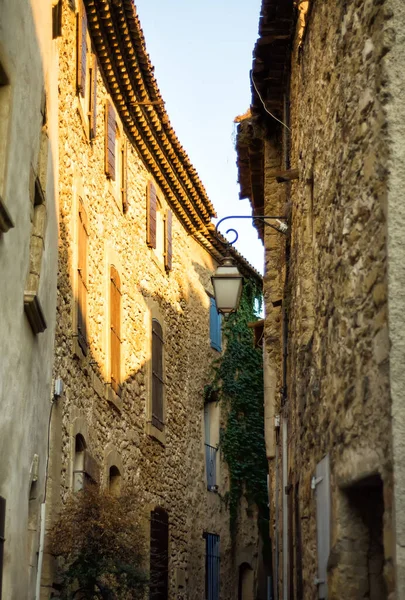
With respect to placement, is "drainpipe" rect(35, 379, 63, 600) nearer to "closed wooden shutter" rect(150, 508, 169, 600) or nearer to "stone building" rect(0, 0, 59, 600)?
"stone building" rect(0, 0, 59, 600)

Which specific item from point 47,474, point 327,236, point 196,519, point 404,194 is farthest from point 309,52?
point 196,519

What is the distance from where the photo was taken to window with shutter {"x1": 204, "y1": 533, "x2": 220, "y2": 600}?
2058cm

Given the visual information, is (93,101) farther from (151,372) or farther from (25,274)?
(25,274)

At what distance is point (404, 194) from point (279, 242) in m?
9.10

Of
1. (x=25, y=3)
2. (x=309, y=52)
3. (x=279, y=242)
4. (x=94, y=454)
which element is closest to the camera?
(x=25, y=3)

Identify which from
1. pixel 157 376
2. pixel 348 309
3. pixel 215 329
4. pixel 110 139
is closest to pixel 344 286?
pixel 348 309

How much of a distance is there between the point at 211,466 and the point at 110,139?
8148mm

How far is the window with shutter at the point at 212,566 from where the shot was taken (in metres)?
20.6

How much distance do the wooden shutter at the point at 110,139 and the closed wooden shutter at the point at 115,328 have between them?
141 cm

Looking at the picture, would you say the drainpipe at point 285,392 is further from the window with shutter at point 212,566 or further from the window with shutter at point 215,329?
the window with shutter at point 215,329

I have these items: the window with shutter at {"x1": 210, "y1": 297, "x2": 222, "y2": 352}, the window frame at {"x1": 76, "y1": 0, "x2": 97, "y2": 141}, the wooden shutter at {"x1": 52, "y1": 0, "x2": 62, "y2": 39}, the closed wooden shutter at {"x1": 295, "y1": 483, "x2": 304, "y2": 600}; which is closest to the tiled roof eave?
the window frame at {"x1": 76, "y1": 0, "x2": 97, "y2": 141}

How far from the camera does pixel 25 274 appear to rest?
8977mm

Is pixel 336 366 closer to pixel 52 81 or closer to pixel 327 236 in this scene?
pixel 327 236

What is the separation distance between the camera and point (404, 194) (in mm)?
5781
